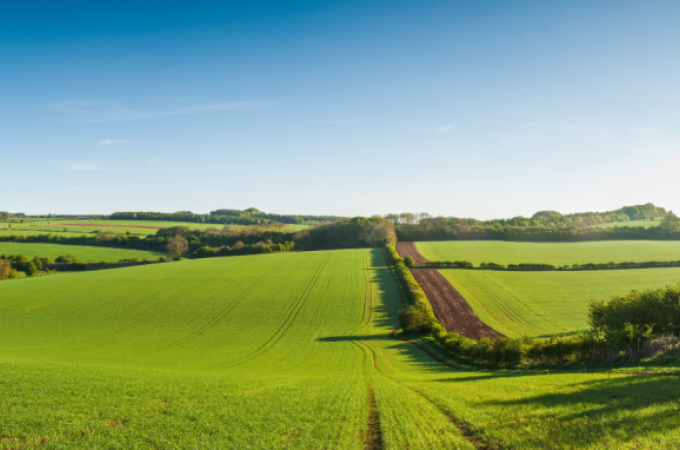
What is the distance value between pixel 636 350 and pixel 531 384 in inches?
408

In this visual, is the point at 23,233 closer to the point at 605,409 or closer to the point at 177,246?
the point at 177,246

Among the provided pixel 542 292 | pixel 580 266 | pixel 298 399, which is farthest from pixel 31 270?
pixel 580 266

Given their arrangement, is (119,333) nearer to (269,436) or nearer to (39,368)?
(39,368)

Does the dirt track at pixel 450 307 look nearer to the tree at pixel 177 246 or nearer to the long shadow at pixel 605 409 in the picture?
the long shadow at pixel 605 409

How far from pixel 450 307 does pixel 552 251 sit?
2423 inches

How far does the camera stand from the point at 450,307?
52.0 metres

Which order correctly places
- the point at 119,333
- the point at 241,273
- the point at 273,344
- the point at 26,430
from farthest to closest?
the point at 241,273
the point at 119,333
the point at 273,344
the point at 26,430

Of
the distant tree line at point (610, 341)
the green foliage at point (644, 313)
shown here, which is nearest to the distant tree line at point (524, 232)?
the distant tree line at point (610, 341)

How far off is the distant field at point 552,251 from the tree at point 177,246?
2913 inches

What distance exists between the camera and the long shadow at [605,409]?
35.9ft

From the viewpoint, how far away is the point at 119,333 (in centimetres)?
4119

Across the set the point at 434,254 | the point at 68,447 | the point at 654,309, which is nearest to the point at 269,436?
the point at 68,447

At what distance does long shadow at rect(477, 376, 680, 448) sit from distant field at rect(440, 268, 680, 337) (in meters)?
26.4

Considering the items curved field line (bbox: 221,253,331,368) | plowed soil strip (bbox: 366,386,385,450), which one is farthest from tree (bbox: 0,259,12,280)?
plowed soil strip (bbox: 366,386,385,450)
